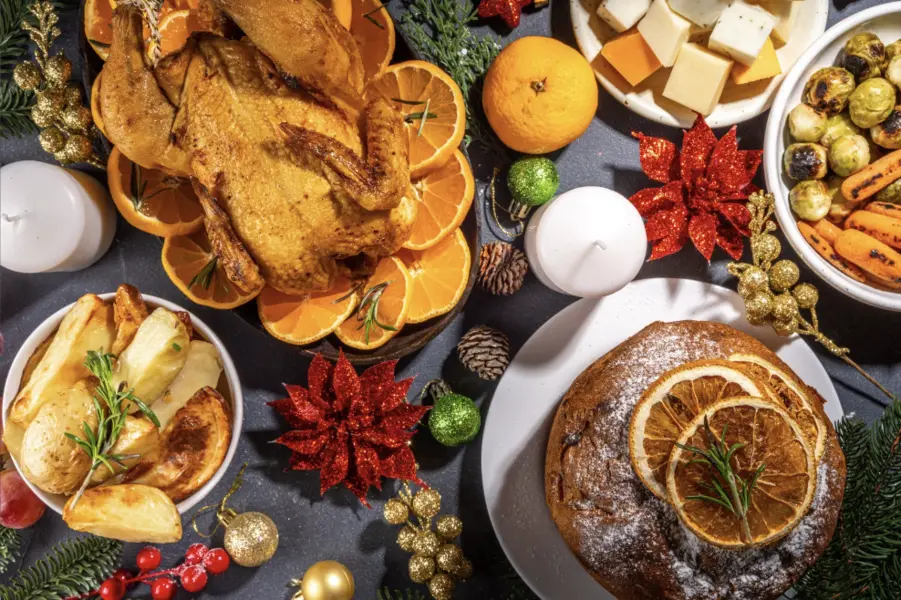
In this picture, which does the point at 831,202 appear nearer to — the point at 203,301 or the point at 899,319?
the point at 899,319

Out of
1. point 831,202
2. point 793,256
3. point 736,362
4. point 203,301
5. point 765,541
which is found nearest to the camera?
point 765,541

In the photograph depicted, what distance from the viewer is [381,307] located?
5.51 ft

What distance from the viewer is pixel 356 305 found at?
1.69 metres

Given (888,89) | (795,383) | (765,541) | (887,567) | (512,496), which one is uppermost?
(888,89)

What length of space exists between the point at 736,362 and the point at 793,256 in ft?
1.90

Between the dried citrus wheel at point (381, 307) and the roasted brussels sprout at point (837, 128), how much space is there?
3.32 ft

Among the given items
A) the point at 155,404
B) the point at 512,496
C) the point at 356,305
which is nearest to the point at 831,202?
the point at 512,496

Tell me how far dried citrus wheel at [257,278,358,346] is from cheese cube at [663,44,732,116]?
2.90 feet

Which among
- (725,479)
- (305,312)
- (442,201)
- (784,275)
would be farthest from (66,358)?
(784,275)

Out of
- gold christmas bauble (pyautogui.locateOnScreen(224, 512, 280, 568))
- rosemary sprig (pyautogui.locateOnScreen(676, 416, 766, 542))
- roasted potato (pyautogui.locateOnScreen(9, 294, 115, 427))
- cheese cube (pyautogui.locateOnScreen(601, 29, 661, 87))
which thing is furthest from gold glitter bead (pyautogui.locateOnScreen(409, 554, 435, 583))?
cheese cube (pyautogui.locateOnScreen(601, 29, 661, 87))

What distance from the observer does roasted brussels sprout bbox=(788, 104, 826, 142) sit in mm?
1729

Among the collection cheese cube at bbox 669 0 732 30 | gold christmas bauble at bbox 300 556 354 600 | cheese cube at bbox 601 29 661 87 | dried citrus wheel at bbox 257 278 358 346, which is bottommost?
gold christmas bauble at bbox 300 556 354 600

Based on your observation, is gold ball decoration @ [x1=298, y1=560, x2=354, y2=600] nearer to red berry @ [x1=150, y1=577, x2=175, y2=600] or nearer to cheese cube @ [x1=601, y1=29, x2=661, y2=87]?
red berry @ [x1=150, y1=577, x2=175, y2=600]

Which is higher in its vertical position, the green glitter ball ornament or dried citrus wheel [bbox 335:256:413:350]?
the green glitter ball ornament
